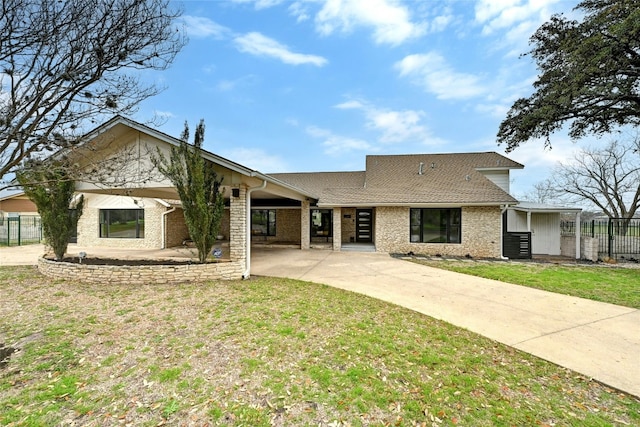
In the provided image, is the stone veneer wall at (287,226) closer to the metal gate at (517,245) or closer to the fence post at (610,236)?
the metal gate at (517,245)

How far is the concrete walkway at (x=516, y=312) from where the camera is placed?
12.3 ft

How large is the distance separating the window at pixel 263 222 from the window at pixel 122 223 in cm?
580

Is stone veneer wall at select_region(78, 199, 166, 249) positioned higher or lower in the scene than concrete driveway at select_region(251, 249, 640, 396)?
higher

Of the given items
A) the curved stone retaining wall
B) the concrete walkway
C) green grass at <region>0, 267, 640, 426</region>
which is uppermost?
the curved stone retaining wall

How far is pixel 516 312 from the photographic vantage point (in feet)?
17.8

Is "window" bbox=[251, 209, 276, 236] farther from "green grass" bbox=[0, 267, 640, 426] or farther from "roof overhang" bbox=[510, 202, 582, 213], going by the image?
"roof overhang" bbox=[510, 202, 582, 213]

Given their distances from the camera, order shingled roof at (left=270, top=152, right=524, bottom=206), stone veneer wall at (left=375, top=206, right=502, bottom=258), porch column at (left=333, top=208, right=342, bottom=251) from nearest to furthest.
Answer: stone veneer wall at (left=375, top=206, right=502, bottom=258) < shingled roof at (left=270, top=152, right=524, bottom=206) < porch column at (left=333, top=208, right=342, bottom=251)

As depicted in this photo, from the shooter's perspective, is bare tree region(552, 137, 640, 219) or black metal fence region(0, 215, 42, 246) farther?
bare tree region(552, 137, 640, 219)

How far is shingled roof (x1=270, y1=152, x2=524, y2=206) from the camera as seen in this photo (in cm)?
1312

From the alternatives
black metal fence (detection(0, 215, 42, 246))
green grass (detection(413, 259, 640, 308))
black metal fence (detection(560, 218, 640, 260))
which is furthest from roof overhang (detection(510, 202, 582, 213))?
black metal fence (detection(0, 215, 42, 246))

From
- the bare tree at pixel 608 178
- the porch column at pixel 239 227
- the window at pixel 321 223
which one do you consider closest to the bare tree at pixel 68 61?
the porch column at pixel 239 227

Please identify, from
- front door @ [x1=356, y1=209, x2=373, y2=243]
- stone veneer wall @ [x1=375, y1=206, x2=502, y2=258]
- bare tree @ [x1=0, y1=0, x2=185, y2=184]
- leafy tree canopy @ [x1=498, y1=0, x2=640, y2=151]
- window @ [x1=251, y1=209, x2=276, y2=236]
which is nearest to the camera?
bare tree @ [x1=0, y1=0, x2=185, y2=184]

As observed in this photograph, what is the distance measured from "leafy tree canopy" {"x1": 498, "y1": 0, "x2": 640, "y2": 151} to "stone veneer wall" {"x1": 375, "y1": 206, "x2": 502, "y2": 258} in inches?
138

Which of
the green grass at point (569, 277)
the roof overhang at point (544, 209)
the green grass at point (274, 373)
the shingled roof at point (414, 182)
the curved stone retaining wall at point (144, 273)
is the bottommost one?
the green grass at point (569, 277)
